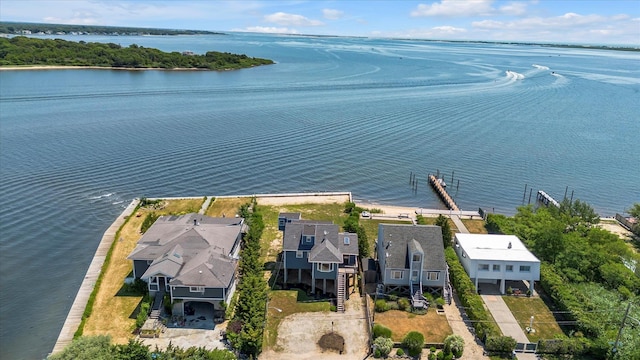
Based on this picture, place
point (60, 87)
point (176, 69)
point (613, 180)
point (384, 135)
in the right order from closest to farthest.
Result: point (613, 180)
point (384, 135)
point (60, 87)
point (176, 69)

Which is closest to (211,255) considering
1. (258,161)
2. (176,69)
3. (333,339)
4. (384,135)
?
(333,339)

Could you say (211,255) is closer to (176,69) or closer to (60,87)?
(60,87)

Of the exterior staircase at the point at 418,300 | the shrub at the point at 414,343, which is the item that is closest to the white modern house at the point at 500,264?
the exterior staircase at the point at 418,300

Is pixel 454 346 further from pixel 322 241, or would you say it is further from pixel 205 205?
pixel 205 205

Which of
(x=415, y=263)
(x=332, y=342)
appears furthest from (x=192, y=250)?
(x=415, y=263)

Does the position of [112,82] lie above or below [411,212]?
above

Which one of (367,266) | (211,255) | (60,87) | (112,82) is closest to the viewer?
(211,255)

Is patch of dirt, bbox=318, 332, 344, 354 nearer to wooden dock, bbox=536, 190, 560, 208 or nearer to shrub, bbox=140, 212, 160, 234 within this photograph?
shrub, bbox=140, 212, 160, 234

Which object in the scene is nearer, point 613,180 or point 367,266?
point 367,266
